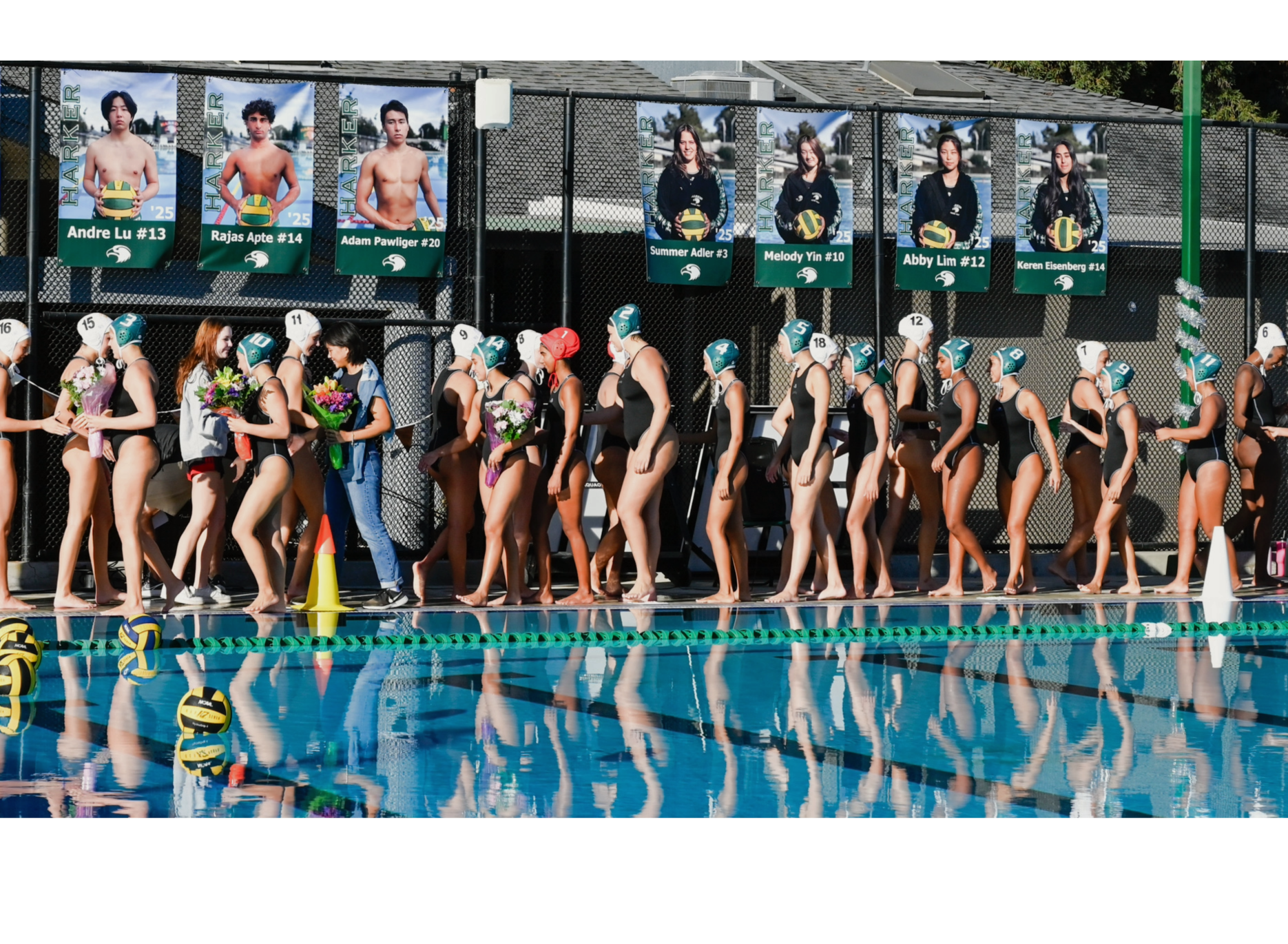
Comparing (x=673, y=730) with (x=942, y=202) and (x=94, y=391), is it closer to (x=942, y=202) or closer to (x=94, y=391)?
(x=94, y=391)

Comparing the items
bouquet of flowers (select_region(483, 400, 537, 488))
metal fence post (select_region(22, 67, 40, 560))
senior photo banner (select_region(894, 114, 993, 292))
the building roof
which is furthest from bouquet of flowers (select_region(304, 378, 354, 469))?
the building roof

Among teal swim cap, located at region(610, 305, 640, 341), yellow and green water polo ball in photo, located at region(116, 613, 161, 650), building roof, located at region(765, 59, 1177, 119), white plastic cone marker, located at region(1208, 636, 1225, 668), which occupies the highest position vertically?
building roof, located at region(765, 59, 1177, 119)

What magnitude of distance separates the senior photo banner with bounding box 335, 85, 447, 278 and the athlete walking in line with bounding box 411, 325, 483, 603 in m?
1.68

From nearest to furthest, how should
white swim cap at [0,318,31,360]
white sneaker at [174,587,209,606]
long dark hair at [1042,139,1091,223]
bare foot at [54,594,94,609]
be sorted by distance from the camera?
white swim cap at [0,318,31,360]
bare foot at [54,594,94,609]
white sneaker at [174,587,209,606]
long dark hair at [1042,139,1091,223]

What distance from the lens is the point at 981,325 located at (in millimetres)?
16703

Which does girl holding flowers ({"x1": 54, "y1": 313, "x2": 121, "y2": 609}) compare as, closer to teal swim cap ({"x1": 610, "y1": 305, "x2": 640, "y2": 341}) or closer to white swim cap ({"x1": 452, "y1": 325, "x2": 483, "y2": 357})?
white swim cap ({"x1": 452, "y1": 325, "x2": 483, "y2": 357})

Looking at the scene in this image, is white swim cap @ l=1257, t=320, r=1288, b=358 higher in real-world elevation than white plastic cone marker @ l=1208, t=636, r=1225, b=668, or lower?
higher

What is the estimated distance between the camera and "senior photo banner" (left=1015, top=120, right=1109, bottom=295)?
14969mm

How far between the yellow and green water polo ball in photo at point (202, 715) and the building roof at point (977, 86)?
11993 mm

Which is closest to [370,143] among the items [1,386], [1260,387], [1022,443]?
[1,386]

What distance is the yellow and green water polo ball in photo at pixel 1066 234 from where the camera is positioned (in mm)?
15062

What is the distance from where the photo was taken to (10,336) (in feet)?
36.5

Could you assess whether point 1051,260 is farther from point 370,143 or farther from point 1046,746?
point 1046,746

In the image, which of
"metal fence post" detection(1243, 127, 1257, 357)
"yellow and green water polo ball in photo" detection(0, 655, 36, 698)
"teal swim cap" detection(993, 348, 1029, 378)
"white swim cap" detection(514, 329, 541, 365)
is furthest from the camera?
"metal fence post" detection(1243, 127, 1257, 357)
